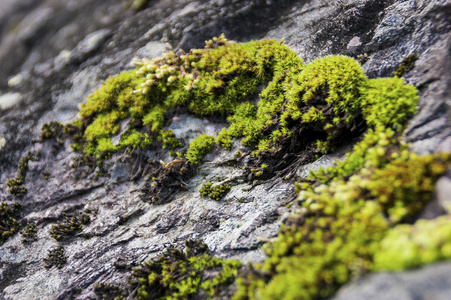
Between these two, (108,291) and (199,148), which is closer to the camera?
(108,291)

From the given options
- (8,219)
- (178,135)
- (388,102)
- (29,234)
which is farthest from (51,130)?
(388,102)

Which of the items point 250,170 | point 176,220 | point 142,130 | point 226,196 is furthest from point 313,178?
point 142,130

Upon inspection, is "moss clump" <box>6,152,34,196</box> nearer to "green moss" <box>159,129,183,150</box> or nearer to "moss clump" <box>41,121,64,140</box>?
"moss clump" <box>41,121,64,140</box>

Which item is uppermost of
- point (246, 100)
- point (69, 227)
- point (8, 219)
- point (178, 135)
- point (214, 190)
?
point (246, 100)

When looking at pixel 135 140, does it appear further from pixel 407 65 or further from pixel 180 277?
pixel 407 65

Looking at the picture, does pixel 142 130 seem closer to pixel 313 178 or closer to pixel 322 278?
pixel 313 178

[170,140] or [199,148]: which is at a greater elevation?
[170,140]
